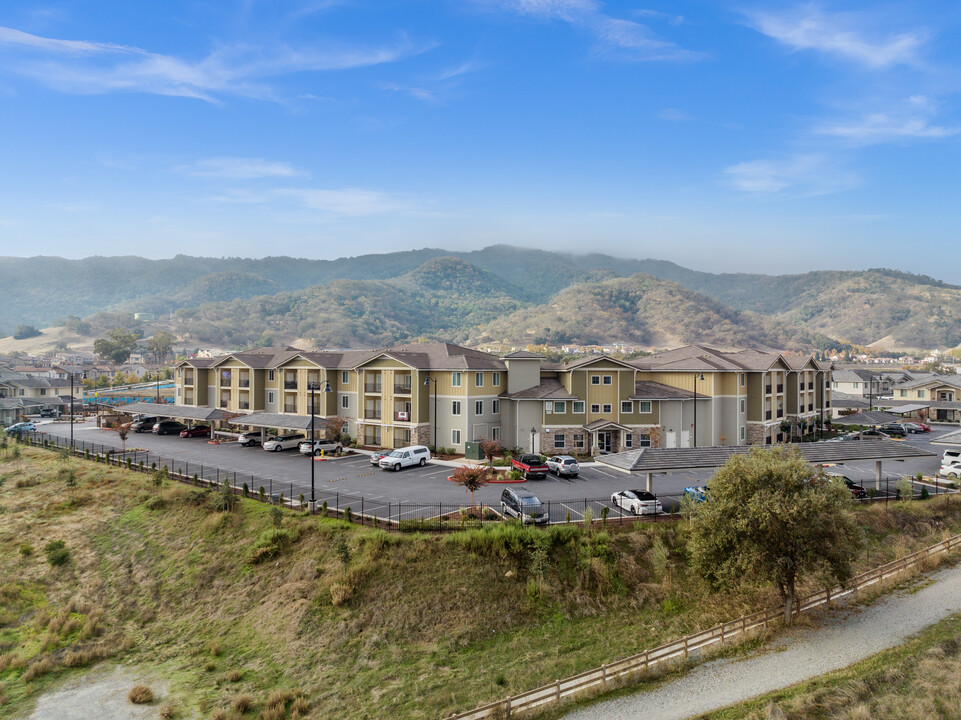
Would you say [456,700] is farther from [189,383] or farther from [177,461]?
[189,383]

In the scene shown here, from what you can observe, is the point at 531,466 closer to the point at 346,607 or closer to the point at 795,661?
the point at 346,607

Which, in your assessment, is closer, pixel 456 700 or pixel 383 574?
pixel 456 700

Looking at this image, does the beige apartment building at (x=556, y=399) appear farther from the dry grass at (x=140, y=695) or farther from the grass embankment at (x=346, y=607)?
the dry grass at (x=140, y=695)

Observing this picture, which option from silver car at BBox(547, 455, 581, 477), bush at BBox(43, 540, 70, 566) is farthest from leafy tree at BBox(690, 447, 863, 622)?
bush at BBox(43, 540, 70, 566)

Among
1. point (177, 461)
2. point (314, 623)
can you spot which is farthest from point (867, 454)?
point (177, 461)

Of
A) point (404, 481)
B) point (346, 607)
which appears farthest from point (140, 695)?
point (404, 481)

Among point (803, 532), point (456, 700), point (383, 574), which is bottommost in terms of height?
point (456, 700)

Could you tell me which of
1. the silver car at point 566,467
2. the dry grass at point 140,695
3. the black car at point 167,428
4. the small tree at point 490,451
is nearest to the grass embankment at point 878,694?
the dry grass at point 140,695
